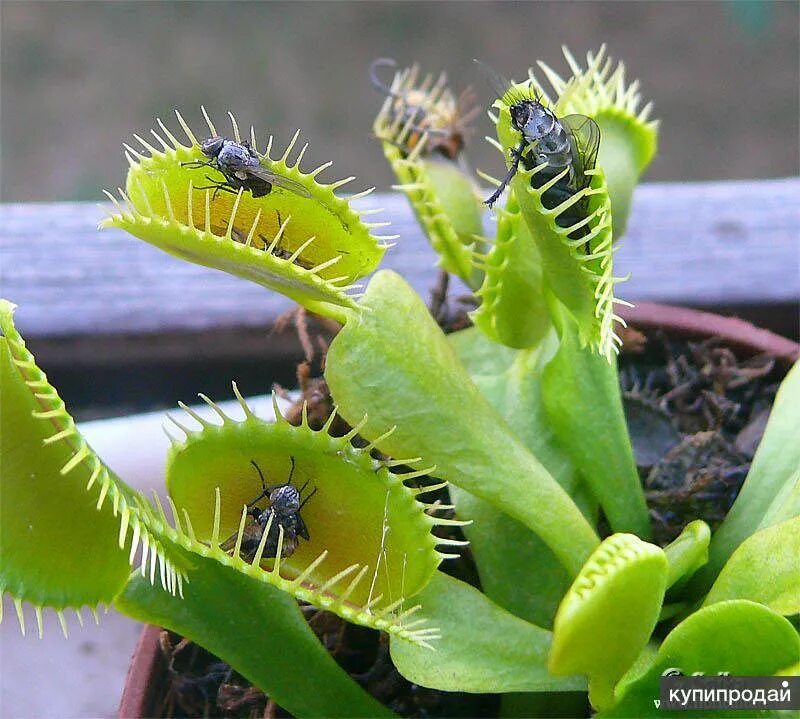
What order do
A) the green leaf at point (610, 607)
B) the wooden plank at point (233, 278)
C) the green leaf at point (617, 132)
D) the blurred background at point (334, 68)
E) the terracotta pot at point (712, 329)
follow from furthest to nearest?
the blurred background at point (334, 68), the wooden plank at point (233, 278), the terracotta pot at point (712, 329), the green leaf at point (617, 132), the green leaf at point (610, 607)

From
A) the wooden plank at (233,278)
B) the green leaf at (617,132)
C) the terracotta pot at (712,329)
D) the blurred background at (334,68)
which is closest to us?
the green leaf at (617,132)

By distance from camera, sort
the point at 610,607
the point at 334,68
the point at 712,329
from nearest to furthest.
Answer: the point at 610,607, the point at 712,329, the point at 334,68

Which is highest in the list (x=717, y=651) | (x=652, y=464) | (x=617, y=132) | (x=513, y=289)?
(x=617, y=132)

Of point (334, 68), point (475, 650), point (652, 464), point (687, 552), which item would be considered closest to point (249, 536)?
point (475, 650)

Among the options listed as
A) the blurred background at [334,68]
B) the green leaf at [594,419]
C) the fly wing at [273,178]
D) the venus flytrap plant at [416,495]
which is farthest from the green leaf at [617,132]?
the blurred background at [334,68]

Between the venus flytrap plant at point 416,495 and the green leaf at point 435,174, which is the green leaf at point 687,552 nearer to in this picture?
the venus flytrap plant at point 416,495

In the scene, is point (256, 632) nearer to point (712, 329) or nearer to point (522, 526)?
point (522, 526)

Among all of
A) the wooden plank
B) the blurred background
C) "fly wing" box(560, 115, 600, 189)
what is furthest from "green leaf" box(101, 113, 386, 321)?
the blurred background
